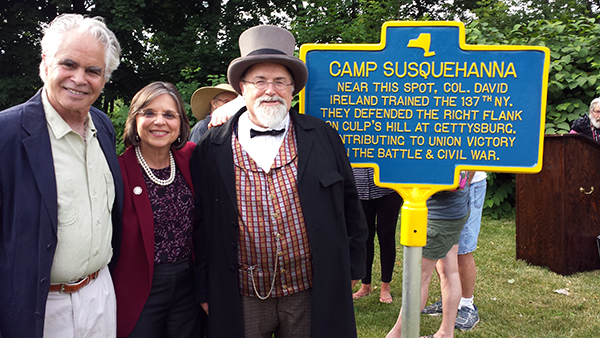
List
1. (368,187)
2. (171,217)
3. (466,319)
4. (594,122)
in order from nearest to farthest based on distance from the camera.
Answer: (171,217), (466,319), (368,187), (594,122)

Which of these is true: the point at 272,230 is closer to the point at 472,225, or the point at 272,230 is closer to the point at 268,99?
the point at 268,99

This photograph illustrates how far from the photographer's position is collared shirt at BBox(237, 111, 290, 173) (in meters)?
2.14

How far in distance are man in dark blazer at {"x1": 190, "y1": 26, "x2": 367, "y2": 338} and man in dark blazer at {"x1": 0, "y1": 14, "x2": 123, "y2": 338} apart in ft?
1.65

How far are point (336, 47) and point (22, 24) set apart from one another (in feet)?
42.0

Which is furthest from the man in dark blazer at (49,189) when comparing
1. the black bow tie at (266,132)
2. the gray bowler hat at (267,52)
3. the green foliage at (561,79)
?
the green foliage at (561,79)

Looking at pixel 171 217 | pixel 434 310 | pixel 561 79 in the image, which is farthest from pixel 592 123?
pixel 171 217

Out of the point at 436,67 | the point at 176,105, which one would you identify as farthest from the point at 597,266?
the point at 176,105

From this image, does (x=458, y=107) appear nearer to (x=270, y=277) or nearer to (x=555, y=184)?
(x=270, y=277)

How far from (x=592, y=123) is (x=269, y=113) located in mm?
5542

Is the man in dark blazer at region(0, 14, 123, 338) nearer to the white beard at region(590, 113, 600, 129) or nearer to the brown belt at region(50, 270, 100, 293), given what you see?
the brown belt at region(50, 270, 100, 293)

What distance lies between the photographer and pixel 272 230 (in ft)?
6.84

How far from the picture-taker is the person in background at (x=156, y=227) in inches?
81.8

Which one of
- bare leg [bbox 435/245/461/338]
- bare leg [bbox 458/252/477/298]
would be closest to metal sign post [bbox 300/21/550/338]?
bare leg [bbox 435/245/461/338]

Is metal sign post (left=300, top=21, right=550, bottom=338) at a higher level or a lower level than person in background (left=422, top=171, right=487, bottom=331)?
higher
